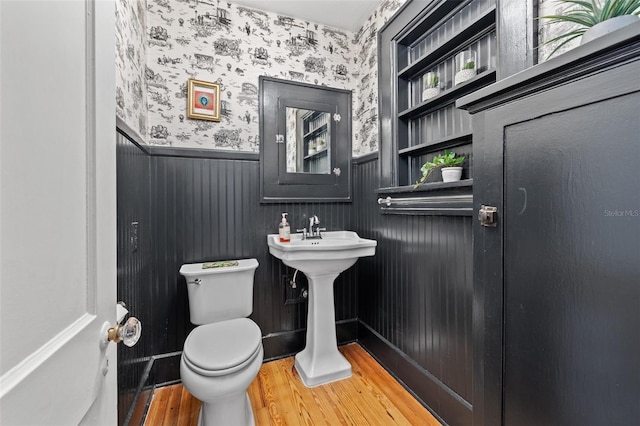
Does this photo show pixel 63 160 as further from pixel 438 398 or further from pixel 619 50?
pixel 438 398

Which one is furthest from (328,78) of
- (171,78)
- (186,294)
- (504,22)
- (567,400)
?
(567,400)

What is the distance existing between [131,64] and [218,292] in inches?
52.3

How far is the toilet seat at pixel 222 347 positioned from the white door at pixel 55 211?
0.64 metres

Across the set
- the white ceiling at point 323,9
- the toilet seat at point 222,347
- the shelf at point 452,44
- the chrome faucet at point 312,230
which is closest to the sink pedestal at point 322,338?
the chrome faucet at point 312,230

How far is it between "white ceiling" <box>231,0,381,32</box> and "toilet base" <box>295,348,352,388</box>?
249 centimetres

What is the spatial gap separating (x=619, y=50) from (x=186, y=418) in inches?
84.2

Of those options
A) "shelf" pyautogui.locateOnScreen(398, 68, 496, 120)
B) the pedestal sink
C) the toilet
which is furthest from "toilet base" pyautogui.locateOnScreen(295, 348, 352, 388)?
"shelf" pyautogui.locateOnScreen(398, 68, 496, 120)

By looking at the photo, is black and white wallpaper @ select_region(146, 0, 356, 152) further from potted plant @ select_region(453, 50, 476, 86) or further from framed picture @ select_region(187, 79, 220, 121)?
potted plant @ select_region(453, 50, 476, 86)

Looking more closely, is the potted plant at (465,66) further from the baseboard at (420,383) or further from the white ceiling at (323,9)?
the baseboard at (420,383)

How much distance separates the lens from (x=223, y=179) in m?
1.90

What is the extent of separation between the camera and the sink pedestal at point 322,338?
179 centimetres

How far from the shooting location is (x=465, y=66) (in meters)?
1.38

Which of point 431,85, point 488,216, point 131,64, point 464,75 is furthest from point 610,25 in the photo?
point 131,64

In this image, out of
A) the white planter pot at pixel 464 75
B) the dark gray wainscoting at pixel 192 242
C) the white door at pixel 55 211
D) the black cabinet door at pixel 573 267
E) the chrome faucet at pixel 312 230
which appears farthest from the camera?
the chrome faucet at pixel 312 230
